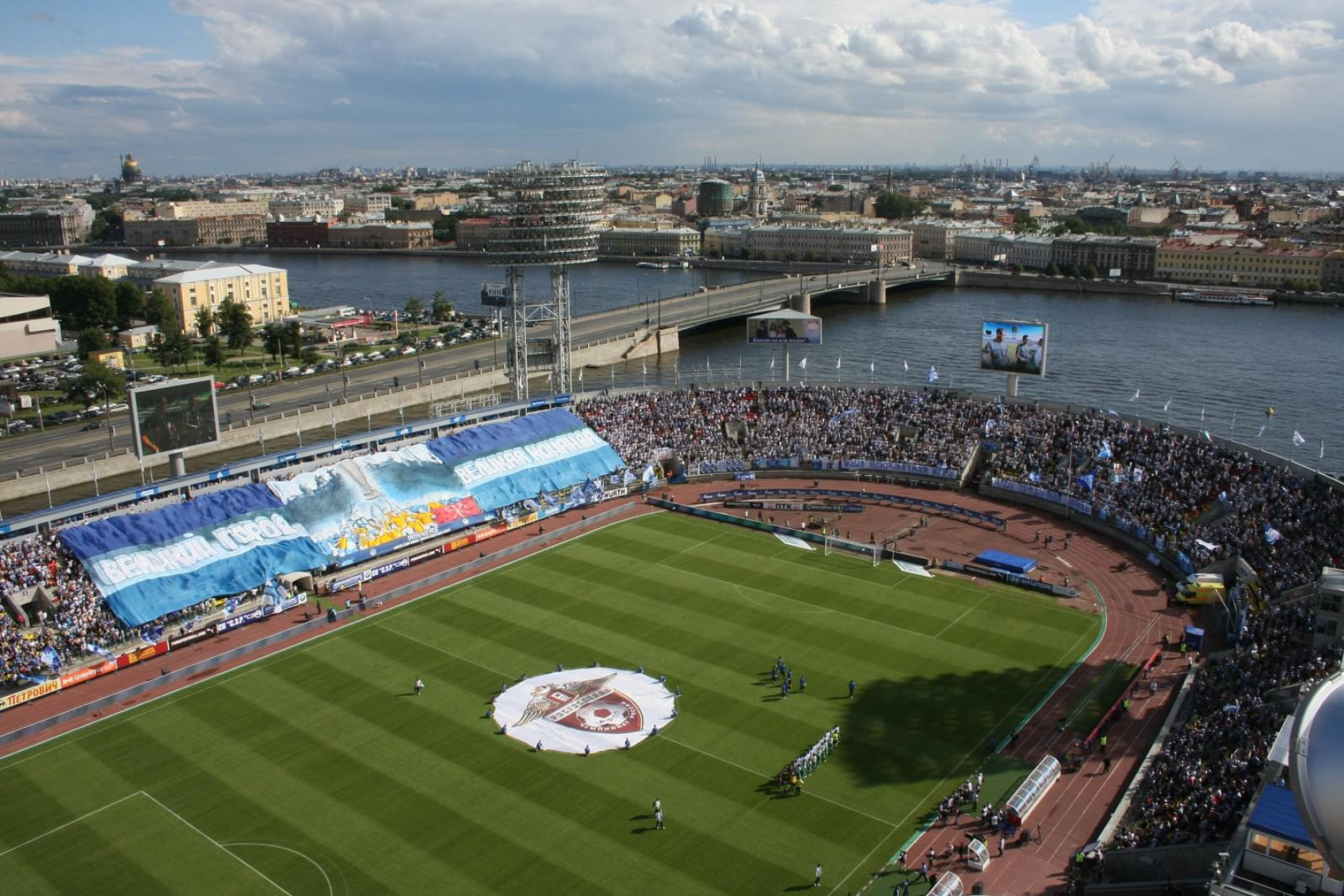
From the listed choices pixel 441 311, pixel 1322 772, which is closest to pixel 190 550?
pixel 1322 772

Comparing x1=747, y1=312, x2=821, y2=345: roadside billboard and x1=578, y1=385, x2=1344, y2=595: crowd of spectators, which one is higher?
x1=747, y1=312, x2=821, y2=345: roadside billboard

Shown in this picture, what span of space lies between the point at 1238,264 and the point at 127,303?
157m

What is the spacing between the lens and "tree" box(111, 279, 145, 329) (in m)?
126

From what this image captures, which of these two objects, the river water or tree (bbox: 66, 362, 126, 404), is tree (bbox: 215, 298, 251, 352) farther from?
the river water

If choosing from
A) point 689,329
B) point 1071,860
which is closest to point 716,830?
point 1071,860

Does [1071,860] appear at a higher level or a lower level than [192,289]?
lower

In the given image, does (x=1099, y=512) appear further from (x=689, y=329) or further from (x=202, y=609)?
(x=689, y=329)

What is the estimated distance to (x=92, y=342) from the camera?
107938 mm

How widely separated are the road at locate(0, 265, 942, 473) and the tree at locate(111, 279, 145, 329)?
134 ft

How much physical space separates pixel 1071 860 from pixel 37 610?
129 feet

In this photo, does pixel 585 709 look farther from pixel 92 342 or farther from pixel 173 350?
pixel 92 342

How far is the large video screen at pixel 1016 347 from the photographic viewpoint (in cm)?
6444

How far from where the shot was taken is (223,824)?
31.1 m

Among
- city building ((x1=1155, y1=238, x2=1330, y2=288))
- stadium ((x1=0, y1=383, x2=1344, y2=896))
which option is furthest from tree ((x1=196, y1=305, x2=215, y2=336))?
city building ((x1=1155, y1=238, x2=1330, y2=288))
